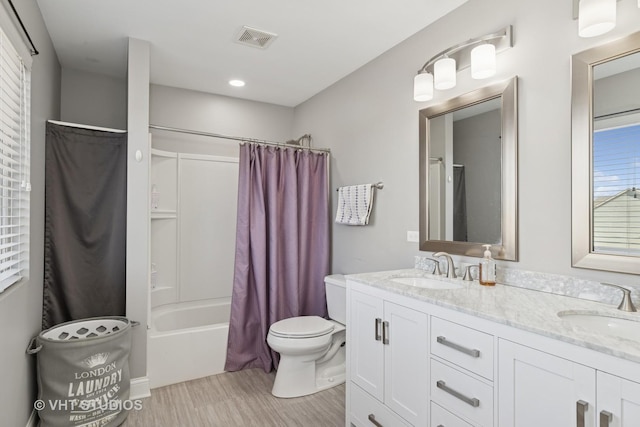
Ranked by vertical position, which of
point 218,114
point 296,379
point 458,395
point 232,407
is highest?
point 218,114

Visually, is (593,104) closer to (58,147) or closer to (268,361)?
(268,361)

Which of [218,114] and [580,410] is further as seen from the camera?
[218,114]

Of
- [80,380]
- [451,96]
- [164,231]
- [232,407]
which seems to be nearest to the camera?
[80,380]

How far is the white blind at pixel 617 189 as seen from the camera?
4.58 feet

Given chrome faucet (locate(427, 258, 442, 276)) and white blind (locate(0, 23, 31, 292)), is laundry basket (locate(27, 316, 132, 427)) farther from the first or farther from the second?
chrome faucet (locate(427, 258, 442, 276))

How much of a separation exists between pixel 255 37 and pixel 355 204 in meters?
1.40

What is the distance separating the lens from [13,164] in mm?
1779

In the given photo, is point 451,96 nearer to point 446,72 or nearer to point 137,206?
point 446,72

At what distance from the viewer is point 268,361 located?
2.87 metres

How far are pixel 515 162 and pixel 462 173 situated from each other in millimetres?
352

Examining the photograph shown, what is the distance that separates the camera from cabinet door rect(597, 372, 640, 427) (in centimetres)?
91

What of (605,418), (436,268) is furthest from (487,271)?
(605,418)

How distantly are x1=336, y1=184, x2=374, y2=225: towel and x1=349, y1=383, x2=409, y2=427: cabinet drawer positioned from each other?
123 centimetres

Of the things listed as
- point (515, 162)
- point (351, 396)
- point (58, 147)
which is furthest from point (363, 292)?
A: point (58, 147)
